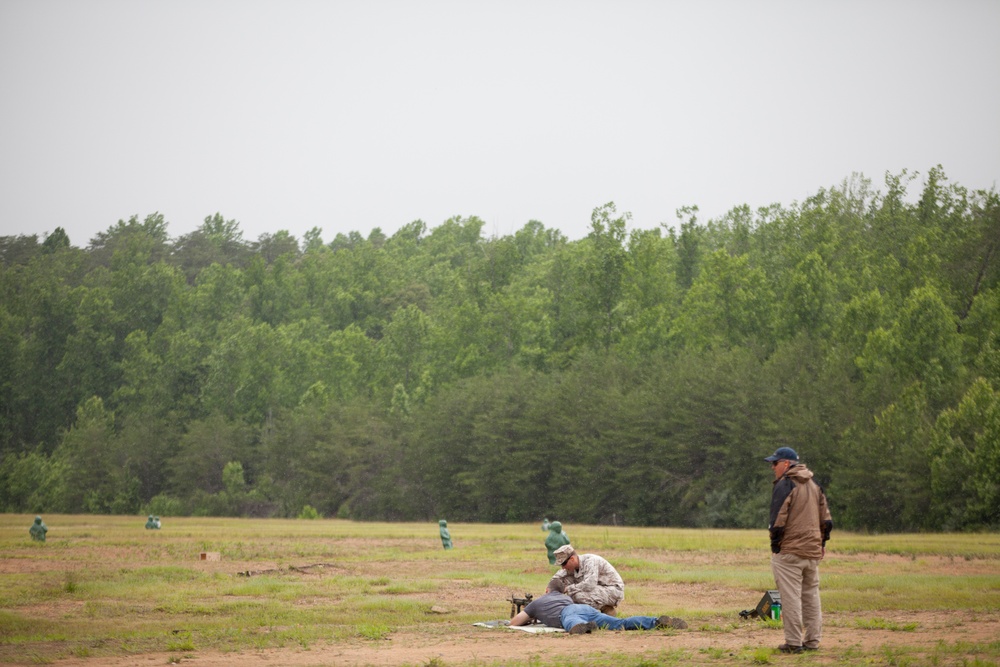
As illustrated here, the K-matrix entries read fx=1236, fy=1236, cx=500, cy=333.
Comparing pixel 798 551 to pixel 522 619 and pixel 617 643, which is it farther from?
pixel 522 619

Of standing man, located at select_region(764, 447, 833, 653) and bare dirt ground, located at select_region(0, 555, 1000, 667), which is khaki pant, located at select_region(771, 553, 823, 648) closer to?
standing man, located at select_region(764, 447, 833, 653)

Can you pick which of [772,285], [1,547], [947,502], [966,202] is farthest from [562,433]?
[1,547]

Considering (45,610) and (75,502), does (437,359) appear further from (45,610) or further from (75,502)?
(45,610)

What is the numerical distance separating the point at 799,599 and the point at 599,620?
3.47 metres

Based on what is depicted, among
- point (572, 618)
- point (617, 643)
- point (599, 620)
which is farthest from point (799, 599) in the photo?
point (572, 618)

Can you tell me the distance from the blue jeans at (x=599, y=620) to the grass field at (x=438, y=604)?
258mm

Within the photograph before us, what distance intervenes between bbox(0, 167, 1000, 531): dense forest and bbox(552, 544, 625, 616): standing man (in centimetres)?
3339

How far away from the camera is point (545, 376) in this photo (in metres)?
81.4

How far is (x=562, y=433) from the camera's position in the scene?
7169 cm

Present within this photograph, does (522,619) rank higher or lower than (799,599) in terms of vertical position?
lower

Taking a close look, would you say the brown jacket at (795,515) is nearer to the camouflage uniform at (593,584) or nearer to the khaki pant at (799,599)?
the khaki pant at (799,599)

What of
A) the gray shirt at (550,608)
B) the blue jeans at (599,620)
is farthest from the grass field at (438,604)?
the gray shirt at (550,608)

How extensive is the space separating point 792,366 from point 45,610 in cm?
5071

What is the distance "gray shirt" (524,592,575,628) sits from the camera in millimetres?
16797
